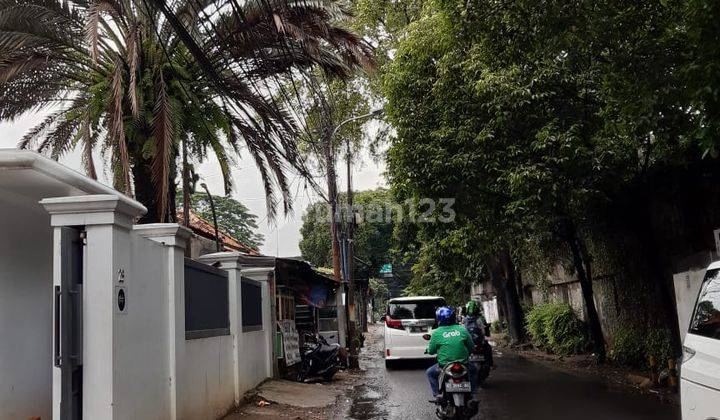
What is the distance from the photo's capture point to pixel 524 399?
1063 centimetres

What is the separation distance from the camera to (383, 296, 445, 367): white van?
16.1 meters

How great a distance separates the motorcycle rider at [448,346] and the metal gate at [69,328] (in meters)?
4.29

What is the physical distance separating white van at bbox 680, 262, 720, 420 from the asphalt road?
4.40m

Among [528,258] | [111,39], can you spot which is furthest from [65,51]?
[528,258]

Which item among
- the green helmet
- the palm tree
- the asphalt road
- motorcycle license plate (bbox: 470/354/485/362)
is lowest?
the asphalt road

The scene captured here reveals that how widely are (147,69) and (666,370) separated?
32.4 feet

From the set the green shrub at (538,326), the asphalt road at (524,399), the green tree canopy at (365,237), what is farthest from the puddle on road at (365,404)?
the green tree canopy at (365,237)

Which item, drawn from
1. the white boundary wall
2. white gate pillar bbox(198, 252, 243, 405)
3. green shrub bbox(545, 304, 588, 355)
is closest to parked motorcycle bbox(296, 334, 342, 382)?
white gate pillar bbox(198, 252, 243, 405)

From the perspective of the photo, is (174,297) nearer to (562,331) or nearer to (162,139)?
(162,139)

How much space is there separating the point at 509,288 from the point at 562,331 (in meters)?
4.90

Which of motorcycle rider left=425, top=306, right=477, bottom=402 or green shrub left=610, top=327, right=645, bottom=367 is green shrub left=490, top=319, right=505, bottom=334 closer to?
green shrub left=610, top=327, right=645, bottom=367

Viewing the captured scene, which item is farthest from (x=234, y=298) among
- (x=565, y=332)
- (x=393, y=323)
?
(x=565, y=332)

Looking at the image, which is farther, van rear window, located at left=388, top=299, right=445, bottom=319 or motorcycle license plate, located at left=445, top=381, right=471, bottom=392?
van rear window, located at left=388, top=299, right=445, bottom=319

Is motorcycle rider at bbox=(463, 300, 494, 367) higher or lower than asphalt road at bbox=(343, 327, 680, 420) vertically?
higher
